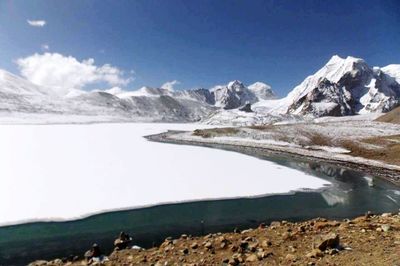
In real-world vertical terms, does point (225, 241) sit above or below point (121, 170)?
below

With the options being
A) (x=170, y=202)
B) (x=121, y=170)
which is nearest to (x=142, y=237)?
(x=170, y=202)

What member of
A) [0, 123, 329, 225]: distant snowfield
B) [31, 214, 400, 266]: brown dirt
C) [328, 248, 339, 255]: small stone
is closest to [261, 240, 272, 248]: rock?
[31, 214, 400, 266]: brown dirt

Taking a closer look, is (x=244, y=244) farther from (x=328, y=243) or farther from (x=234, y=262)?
(x=328, y=243)

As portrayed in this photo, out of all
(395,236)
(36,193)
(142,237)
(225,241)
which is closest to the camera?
(395,236)

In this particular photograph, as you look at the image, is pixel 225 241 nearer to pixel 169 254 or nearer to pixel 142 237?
pixel 169 254

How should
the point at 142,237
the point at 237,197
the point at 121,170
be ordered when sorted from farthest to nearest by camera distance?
the point at 121,170 → the point at 237,197 → the point at 142,237

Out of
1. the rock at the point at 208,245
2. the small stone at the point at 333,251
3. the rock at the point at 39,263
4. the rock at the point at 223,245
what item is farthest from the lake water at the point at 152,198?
the small stone at the point at 333,251

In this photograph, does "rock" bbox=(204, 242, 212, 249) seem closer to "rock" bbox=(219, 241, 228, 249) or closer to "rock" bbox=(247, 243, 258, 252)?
"rock" bbox=(219, 241, 228, 249)
